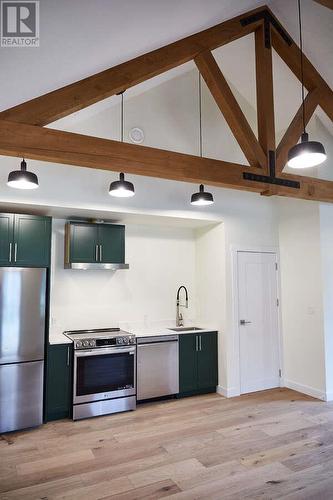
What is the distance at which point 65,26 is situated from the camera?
2387 mm

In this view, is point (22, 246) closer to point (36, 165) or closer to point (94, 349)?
point (36, 165)

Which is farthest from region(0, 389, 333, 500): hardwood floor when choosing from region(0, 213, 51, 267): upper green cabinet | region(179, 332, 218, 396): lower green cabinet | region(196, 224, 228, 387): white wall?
region(0, 213, 51, 267): upper green cabinet

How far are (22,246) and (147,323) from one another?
7.10 ft

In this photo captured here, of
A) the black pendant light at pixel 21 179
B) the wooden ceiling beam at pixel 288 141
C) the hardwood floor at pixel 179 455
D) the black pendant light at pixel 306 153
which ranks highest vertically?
the wooden ceiling beam at pixel 288 141

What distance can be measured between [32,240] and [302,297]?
3768 mm

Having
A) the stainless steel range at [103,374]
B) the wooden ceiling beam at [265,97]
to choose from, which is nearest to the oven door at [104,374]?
the stainless steel range at [103,374]

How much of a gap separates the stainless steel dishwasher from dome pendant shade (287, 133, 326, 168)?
9.23ft

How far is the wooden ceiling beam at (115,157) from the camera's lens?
97.4 inches

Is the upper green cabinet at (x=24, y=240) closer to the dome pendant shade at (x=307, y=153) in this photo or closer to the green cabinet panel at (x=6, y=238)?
the green cabinet panel at (x=6, y=238)

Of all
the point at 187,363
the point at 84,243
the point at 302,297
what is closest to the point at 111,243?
the point at 84,243

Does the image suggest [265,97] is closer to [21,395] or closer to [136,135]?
[136,135]

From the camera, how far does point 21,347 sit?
3582mm

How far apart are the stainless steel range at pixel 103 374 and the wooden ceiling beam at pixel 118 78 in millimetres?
2511

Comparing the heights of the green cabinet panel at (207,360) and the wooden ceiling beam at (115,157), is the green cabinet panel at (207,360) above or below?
below
